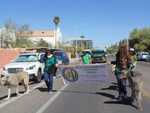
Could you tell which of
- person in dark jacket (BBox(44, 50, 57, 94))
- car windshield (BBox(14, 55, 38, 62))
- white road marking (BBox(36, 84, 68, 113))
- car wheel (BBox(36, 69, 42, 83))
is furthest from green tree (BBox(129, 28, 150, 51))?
white road marking (BBox(36, 84, 68, 113))

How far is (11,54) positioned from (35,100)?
29997mm

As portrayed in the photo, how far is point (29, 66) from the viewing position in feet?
75.7

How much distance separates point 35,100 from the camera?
587 inches

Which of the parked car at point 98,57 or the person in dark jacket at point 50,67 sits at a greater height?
the person in dark jacket at point 50,67

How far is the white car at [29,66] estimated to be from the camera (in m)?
22.8

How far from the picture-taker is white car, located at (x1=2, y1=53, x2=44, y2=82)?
A: 74.7ft

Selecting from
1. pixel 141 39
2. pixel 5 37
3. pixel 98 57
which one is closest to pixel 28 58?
pixel 98 57

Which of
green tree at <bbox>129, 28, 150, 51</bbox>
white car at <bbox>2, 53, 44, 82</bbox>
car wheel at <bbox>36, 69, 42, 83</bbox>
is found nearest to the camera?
white car at <bbox>2, 53, 44, 82</bbox>

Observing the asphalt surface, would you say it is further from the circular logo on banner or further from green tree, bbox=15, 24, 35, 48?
green tree, bbox=15, 24, 35, 48

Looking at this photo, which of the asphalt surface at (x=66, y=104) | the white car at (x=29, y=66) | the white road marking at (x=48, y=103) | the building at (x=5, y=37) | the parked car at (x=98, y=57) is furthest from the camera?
the building at (x=5, y=37)

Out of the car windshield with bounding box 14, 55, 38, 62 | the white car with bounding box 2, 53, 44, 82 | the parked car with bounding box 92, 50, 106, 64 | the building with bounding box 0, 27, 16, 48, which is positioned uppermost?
the building with bounding box 0, 27, 16, 48

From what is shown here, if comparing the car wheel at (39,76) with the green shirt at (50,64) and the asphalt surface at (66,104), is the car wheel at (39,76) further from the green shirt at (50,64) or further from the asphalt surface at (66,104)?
the asphalt surface at (66,104)

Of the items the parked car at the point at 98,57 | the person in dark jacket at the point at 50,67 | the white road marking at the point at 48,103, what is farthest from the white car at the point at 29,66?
the parked car at the point at 98,57

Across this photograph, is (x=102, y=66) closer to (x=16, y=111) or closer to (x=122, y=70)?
(x=122, y=70)
